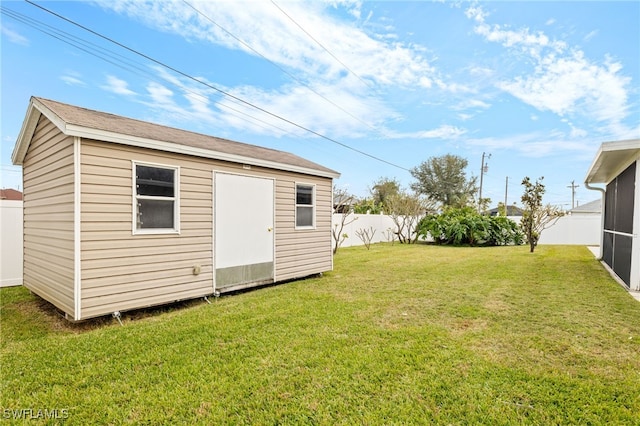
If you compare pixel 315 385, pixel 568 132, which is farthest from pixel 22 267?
pixel 568 132

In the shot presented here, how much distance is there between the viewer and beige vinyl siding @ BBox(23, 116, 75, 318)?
13.3ft

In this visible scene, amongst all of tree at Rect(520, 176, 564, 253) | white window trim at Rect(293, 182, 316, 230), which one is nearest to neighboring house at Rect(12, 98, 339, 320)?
white window trim at Rect(293, 182, 316, 230)

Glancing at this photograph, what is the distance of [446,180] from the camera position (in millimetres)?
25891

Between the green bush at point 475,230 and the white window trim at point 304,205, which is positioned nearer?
the white window trim at point 304,205

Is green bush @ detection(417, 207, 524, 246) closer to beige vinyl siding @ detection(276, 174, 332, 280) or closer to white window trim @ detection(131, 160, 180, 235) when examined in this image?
beige vinyl siding @ detection(276, 174, 332, 280)

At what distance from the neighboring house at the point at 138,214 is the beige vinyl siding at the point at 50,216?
0.7 inches

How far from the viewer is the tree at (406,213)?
51.0 feet

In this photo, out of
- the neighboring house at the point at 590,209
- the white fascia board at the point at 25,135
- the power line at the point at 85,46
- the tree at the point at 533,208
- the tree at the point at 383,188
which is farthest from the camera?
the tree at the point at 383,188

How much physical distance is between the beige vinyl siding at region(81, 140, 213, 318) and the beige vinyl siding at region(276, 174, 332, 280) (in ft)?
5.65

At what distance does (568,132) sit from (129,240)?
59.9ft

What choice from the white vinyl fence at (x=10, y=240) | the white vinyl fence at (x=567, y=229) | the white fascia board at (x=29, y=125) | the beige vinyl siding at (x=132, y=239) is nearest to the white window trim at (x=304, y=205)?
the beige vinyl siding at (x=132, y=239)

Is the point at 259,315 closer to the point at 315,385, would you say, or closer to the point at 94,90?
the point at 315,385

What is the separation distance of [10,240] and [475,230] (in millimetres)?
15935

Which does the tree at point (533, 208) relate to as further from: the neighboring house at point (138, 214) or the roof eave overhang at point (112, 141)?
the neighboring house at point (138, 214)
